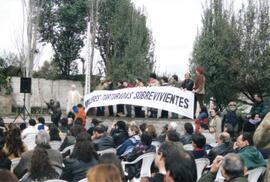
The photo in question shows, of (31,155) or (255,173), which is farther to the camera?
(255,173)

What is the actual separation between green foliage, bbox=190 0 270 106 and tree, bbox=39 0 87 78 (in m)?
11.7

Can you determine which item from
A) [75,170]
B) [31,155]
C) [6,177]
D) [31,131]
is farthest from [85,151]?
[31,131]

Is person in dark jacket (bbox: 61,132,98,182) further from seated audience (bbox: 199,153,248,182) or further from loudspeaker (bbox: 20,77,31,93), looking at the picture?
loudspeaker (bbox: 20,77,31,93)

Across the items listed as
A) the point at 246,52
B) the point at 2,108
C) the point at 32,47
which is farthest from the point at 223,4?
the point at 2,108

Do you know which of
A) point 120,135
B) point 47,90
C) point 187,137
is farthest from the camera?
point 47,90

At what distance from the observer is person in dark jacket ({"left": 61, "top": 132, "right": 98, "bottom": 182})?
7703 millimetres

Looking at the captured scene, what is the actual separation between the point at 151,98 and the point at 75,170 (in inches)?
420

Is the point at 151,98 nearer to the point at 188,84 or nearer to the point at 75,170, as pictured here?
the point at 188,84

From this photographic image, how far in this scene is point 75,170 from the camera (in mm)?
7715

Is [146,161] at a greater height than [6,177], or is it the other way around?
[6,177]

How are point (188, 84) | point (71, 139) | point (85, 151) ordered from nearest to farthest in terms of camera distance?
point (85, 151) < point (71, 139) < point (188, 84)

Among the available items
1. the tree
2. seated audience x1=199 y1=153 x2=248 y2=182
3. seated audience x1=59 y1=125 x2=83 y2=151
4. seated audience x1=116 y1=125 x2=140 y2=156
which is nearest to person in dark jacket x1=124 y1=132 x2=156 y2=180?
seated audience x1=116 y1=125 x2=140 y2=156

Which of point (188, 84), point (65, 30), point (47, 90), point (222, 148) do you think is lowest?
point (222, 148)

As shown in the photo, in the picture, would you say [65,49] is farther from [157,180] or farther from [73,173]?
[157,180]
